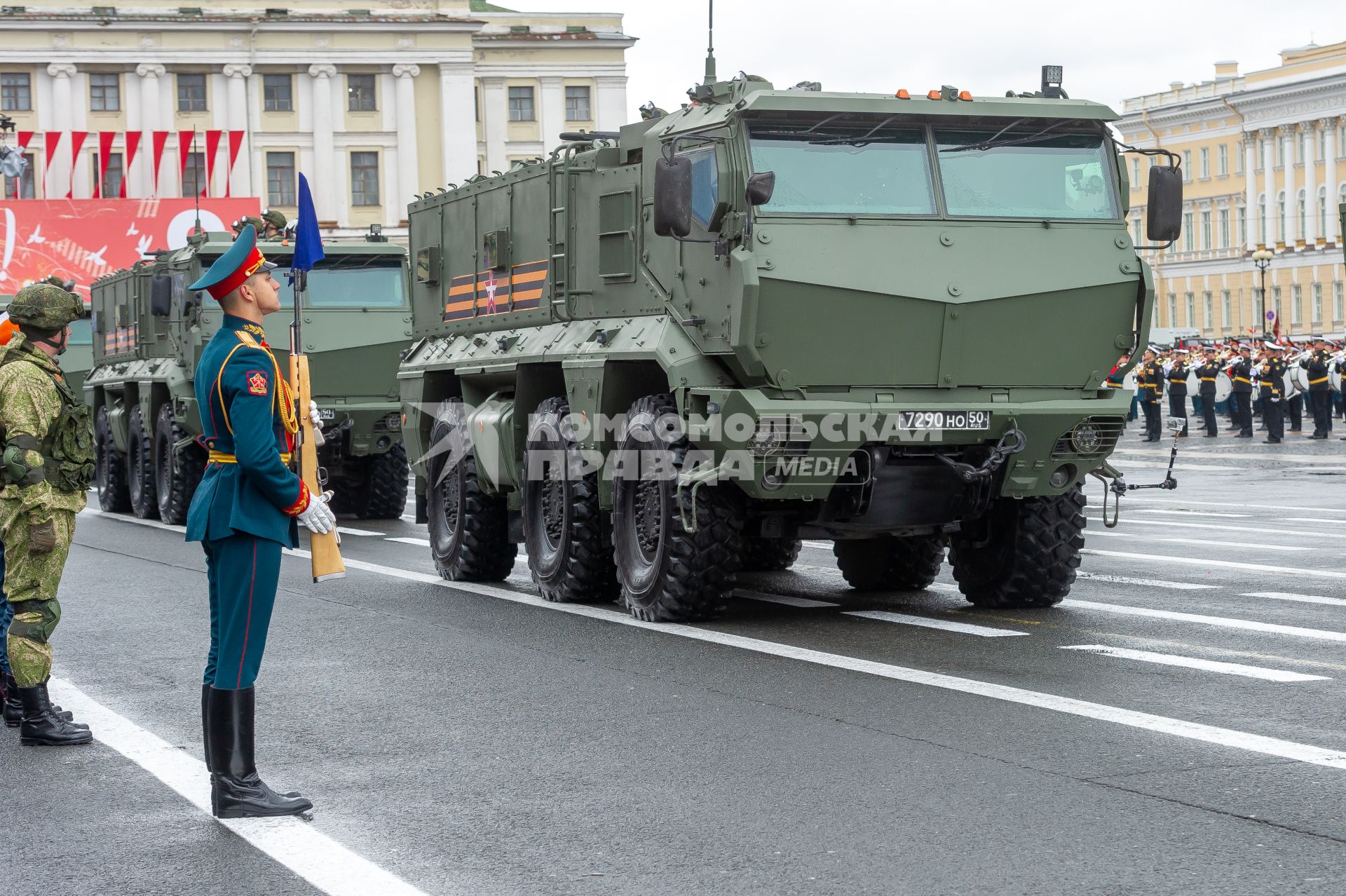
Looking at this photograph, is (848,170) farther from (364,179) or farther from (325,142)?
(325,142)

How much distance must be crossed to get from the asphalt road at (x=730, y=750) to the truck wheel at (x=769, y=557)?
1.54 m

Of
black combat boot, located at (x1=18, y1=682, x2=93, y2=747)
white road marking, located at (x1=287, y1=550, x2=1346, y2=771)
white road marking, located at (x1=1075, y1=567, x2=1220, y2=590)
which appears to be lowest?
white road marking, located at (x1=1075, y1=567, x2=1220, y2=590)

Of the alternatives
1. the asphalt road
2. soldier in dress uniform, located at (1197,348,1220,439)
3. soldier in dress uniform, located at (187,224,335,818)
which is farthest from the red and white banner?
soldier in dress uniform, located at (187,224,335,818)

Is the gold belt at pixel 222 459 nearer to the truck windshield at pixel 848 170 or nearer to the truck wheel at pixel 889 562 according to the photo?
the truck windshield at pixel 848 170

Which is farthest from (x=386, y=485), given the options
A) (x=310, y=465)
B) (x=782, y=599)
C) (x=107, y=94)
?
(x=107, y=94)

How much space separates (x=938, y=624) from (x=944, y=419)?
49.1 inches

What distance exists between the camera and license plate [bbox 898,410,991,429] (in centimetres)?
1196

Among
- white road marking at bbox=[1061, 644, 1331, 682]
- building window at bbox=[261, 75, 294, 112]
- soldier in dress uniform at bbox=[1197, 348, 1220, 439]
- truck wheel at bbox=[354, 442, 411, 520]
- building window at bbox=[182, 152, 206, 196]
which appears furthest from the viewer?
building window at bbox=[261, 75, 294, 112]

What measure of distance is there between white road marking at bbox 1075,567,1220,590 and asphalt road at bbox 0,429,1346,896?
0.10m

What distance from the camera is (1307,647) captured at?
11.0 meters

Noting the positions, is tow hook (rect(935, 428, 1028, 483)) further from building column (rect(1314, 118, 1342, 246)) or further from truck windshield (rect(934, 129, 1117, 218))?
building column (rect(1314, 118, 1342, 246))

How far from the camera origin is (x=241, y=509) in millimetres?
7215

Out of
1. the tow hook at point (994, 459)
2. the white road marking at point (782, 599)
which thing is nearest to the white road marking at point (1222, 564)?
the white road marking at point (782, 599)

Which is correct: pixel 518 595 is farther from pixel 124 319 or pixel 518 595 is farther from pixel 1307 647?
pixel 124 319
